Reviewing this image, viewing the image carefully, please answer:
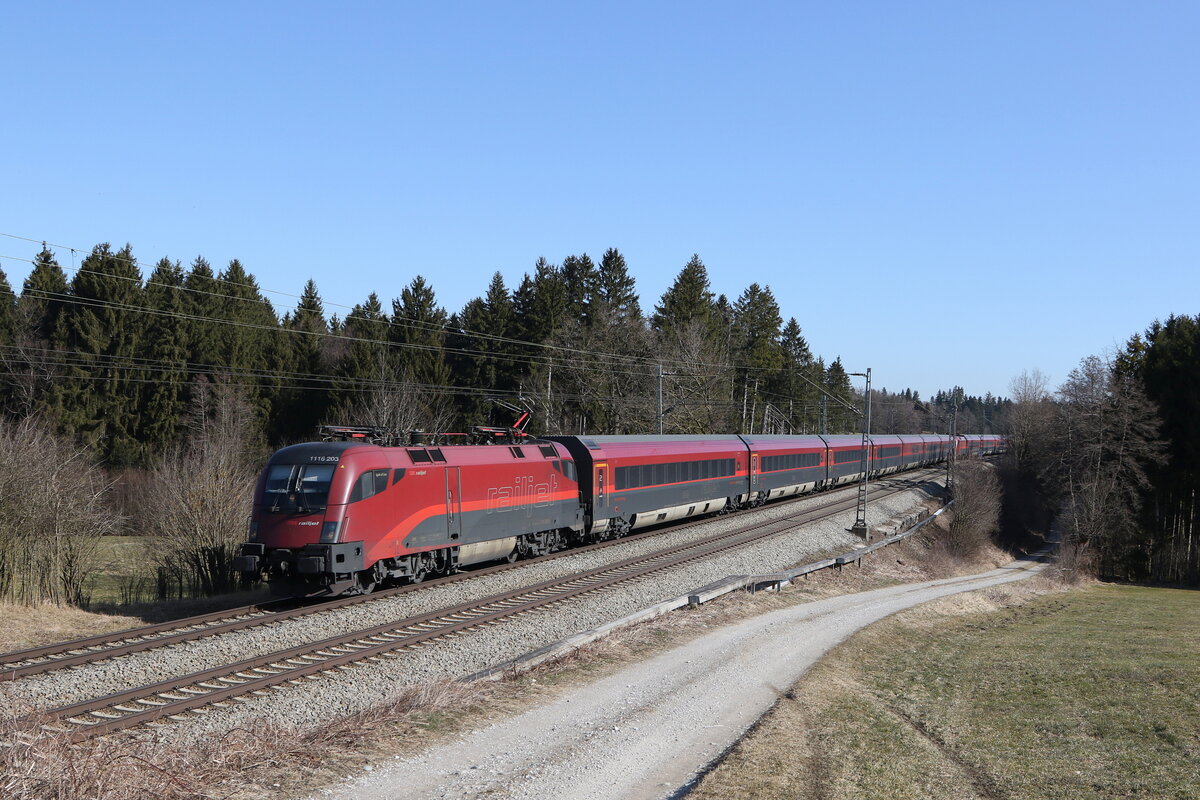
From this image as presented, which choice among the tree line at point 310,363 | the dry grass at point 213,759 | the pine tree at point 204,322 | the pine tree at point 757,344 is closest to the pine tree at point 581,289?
the tree line at point 310,363

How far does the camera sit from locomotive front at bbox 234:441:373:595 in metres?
18.3

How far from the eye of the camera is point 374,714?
35.9ft

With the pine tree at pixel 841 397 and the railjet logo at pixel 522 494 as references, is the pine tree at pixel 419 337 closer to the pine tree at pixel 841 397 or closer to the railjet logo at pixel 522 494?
the railjet logo at pixel 522 494

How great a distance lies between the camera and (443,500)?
21.4 m

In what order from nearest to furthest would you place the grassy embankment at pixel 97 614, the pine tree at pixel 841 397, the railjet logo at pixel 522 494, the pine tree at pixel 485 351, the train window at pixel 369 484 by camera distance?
1. the grassy embankment at pixel 97 614
2. the train window at pixel 369 484
3. the railjet logo at pixel 522 494
4. the pine tree at pixel 485 351
5. the pine tree at pixel 841 397

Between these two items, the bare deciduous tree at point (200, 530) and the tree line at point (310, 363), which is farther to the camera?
the tree line at point (310, 363)

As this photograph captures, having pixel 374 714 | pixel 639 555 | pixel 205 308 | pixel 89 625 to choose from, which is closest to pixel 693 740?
pixel 374 714

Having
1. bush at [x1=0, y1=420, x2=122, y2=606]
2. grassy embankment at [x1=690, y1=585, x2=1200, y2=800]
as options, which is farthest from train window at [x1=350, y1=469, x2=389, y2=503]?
grassy embankment at [x1=690, y1=585, x2=1200, y2=800]

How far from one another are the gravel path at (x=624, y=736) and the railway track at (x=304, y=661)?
146 inches

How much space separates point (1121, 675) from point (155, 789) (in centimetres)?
1827

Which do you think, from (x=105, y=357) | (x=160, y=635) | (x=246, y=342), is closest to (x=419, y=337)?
(x=246, y=342)

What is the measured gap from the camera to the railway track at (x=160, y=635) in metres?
13.3

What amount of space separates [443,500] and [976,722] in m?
12.2

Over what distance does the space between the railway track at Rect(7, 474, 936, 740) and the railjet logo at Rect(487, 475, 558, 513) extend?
2623 mm
